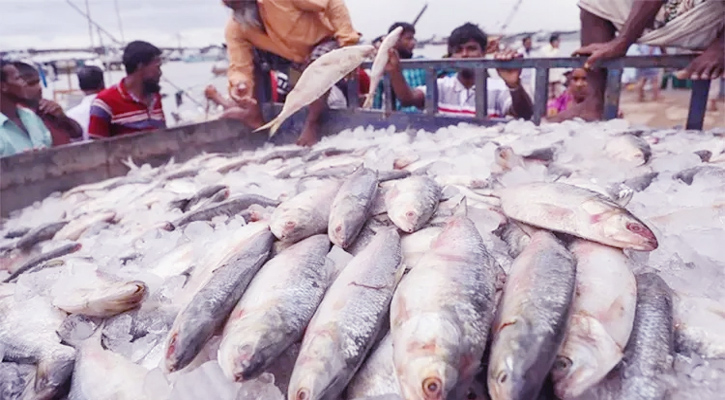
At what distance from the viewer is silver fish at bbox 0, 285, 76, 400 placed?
1591 mm

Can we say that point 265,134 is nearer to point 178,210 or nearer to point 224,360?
point 178,210

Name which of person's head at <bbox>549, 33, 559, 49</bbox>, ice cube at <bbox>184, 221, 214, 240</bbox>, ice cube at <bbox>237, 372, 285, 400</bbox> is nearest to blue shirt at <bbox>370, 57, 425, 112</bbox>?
ice cube at <bbox>184, 221, 214, 240</bbox>

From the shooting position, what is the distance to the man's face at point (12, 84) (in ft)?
19.7

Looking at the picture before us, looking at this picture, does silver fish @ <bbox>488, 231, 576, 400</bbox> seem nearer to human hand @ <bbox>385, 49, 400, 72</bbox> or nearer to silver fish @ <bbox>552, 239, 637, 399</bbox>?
silver fish @ <bbox>552, 239, 637, 399</bbox>

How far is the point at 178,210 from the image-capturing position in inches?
137

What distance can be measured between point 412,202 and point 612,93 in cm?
328

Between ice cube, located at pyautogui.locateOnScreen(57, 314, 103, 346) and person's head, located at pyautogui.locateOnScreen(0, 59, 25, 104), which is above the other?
person's head, located at pyautogui.locateOnScreen(0, 59, 25, 104)

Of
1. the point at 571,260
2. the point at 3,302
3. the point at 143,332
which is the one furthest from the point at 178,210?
the point at 571,260

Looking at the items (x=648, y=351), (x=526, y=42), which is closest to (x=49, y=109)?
(x=648, y=351)

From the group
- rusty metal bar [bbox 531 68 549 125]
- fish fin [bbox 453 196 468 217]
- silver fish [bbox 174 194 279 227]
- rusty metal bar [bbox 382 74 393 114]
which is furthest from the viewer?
rusty metal bar [bbox 382 74 393 114]

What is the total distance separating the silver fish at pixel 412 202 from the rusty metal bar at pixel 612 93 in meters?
2.84

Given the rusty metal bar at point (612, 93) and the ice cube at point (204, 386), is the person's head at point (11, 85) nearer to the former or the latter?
the ice cube at point (204, 386)

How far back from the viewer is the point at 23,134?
598 centimetres

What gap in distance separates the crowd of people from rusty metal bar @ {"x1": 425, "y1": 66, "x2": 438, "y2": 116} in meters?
0.35
